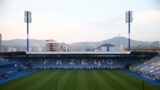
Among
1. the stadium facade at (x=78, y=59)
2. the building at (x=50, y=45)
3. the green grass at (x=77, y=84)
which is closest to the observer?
the green grass at (x=77, y=84)

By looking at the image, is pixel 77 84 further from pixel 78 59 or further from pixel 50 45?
pixel 50 45

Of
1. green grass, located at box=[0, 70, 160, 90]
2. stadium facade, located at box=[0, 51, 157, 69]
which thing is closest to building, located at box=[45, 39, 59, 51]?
stadium facade, located at box=[0, 51, 157, 69]

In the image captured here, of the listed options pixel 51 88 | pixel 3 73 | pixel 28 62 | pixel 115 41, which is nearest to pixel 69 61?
pixel 28 62

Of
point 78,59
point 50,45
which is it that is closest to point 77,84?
point 78,59

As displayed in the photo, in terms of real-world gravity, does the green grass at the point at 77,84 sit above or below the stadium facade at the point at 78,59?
below

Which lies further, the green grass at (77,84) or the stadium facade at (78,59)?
the stadium facade at (78,59)

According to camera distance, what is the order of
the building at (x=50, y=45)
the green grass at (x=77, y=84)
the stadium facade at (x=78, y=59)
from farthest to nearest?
the building at (x=50, y=45) < the stadium facade at (x=78, y=59) < the green grass at (x=77, y=84)

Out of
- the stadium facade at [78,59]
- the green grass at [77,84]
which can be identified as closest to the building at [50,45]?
the stadium facade at [78,59]

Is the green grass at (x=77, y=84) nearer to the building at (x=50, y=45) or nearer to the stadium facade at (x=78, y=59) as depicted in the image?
the stadium facade at (x=78, y=59)

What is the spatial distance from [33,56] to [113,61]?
13.9m

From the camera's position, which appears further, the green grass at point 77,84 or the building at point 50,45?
the building at point 50,45

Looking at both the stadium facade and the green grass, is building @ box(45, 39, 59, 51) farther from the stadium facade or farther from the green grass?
the green grass

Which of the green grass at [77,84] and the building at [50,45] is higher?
the building at [50,45]

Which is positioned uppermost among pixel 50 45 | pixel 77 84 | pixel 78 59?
pixel 50 45
